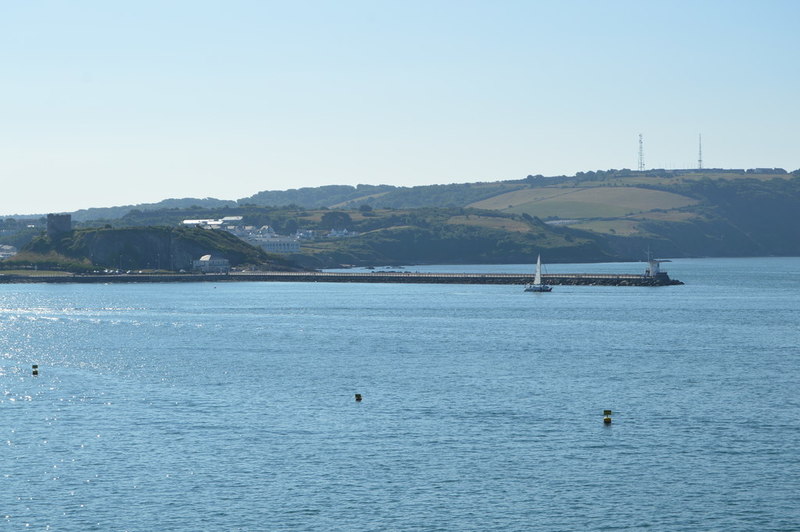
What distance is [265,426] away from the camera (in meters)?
61.5

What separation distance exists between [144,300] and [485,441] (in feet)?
417

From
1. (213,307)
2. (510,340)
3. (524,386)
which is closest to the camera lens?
(524,386)

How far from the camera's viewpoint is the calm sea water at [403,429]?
1788 inches

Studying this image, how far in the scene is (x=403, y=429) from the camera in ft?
198

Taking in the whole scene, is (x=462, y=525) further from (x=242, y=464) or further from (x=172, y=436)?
(x=172, y=436)

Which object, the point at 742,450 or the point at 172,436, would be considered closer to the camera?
the point at 742,450

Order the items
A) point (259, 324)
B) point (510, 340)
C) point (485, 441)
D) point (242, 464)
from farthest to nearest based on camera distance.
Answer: point (259, 324) < point (510, 340) < point (485, 441) < point (242, 464)

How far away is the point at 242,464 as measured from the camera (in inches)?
2078

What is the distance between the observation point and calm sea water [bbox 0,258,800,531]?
4541 cm

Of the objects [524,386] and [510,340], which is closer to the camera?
[524,386]

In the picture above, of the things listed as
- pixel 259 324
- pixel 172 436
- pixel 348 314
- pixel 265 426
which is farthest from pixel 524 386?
pixel 348 314

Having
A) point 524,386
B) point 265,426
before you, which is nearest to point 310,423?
point 265,426

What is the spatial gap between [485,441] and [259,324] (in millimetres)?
74969

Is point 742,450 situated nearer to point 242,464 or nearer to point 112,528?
point 242,464
